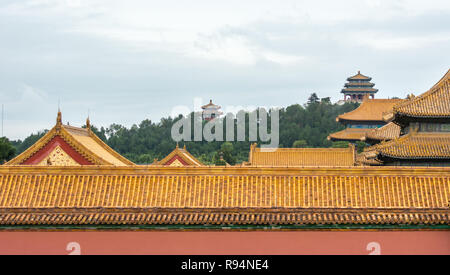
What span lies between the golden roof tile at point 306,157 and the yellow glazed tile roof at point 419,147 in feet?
59.7

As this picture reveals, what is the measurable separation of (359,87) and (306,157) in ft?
232

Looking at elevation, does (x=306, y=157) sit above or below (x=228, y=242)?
above

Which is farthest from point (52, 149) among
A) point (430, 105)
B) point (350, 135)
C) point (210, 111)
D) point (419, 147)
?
point (210, 111)

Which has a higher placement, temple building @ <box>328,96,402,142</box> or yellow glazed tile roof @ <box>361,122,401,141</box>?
temple building @ <box>328,96,402,142</box>

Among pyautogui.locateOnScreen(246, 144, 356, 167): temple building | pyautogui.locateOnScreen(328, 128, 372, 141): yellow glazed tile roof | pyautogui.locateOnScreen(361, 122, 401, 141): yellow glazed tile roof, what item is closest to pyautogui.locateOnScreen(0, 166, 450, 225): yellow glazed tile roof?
pyautogui.locateOnScreen(361, 122, 401, 141): yellow glazed tile roof

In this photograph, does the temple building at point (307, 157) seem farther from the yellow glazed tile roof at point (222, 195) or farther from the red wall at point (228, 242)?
the red wall at point (228, 242)

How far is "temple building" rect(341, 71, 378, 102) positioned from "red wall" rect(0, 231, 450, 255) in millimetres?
98868

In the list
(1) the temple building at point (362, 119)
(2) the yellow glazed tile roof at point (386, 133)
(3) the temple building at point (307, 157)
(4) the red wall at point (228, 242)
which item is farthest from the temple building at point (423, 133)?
(1) the temple building at point (362, 119)

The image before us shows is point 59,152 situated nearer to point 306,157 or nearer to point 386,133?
point 386,133

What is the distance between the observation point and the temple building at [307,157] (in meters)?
47.0

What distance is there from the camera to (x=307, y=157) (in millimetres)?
47625

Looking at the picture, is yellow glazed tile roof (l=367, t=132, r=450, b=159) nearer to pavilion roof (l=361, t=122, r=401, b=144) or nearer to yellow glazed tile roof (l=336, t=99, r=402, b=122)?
pavilion roof (l=361, t=122, r=401, b=144)

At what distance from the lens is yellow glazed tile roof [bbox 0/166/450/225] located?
16891mm
